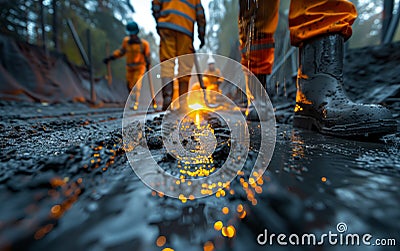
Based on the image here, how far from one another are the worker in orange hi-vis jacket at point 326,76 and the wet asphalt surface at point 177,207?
0.39 metres

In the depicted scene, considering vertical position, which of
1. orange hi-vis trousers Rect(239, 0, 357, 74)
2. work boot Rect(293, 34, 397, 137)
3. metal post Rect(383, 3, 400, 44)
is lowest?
work boot Rect(293, 34, 397, 137)

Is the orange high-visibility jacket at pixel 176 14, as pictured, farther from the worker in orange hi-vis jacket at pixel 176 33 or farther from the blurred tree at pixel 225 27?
the blurred tree at pixel 225 27

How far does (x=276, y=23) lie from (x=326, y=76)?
880mm

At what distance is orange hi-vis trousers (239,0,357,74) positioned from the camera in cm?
91

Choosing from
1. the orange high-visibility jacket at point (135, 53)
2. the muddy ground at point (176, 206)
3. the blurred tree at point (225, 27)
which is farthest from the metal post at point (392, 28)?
the blurred tree at point (225, 27)

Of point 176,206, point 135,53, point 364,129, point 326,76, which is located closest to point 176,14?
point 326,76

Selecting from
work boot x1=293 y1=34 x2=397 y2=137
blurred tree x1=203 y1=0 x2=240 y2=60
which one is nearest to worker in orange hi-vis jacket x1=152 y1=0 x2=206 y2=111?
work boot x1=293 y1=34 x2=397 y2=137

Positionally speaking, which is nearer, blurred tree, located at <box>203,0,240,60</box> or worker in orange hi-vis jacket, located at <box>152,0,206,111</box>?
worker in orange hi-vis jacket, located at <box>152,0,206,111</box>

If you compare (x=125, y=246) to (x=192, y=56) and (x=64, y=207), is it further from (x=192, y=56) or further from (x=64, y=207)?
(x=192, y=56)

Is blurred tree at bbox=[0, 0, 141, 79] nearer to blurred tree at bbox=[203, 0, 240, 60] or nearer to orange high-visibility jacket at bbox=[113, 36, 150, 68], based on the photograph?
orange high-visibility jacket at bbox=[113, 36, 150, 68]

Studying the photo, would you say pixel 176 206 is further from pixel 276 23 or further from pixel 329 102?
pixel 276 23

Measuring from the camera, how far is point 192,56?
83.4 inches

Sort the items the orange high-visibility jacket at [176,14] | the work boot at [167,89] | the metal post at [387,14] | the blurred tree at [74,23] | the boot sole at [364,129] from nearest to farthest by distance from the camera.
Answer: the boot sole at [364,129]
the orange high-visibility jacket at [176,14]
the work boot at [167,89]
the metal post at [387,14]
the blurred tree at [74,23]

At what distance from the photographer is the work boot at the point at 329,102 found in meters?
0.75
